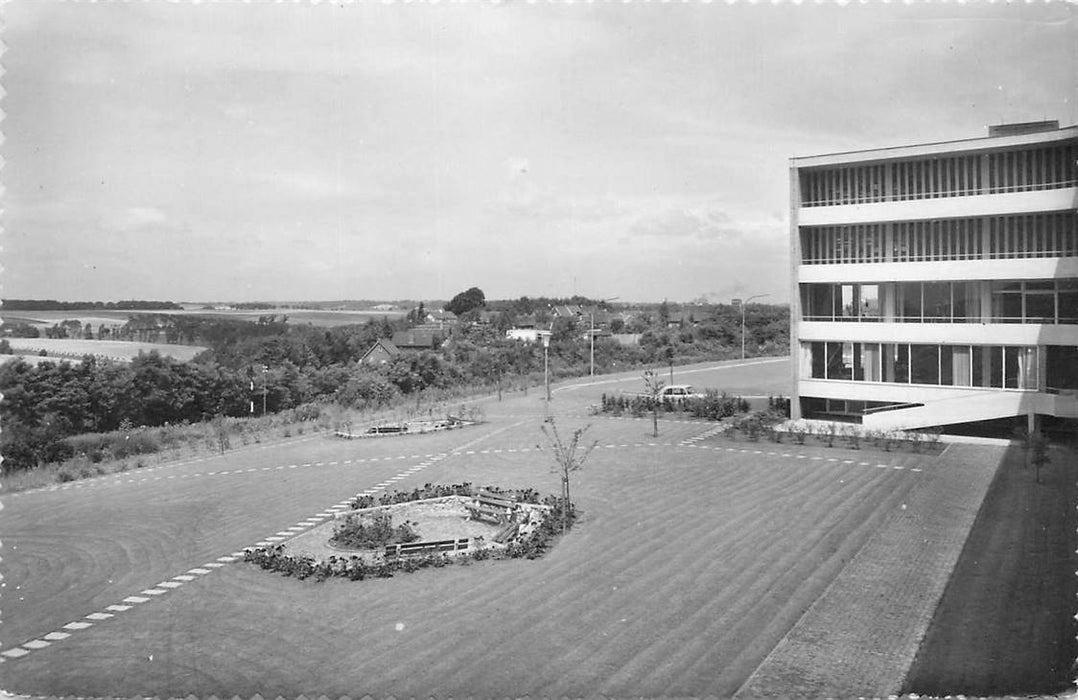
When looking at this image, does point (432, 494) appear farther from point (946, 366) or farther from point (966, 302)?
point (966, 302)

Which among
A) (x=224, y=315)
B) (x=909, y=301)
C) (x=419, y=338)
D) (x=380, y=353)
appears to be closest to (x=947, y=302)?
(x=909, y=301)

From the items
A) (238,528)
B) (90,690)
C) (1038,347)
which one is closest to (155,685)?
(90,690)

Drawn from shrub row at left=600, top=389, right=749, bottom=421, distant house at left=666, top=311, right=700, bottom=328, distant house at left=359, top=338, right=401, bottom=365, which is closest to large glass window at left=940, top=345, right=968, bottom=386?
shrub row at left=600, top=389, right=749, bottom=421

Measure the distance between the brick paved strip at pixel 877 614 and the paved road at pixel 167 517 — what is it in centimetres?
725

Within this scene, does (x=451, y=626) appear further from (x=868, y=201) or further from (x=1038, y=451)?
(x=868, y=201)

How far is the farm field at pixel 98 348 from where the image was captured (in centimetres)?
2215

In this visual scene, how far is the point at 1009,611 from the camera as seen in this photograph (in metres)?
9.73

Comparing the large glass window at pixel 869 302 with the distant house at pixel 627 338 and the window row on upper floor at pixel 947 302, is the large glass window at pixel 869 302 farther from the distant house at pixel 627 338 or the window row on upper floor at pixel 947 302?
the distant house at pixel 627 338

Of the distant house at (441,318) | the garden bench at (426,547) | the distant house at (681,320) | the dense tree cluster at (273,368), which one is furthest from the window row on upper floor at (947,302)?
the distant house at (681,320)

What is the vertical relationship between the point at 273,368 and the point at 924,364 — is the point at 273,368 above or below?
below

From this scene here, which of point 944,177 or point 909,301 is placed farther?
point 909,301

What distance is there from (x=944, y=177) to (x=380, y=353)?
1235 inches

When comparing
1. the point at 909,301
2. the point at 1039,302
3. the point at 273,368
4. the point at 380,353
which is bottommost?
the point at 273,368

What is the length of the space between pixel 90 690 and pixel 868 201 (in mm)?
22019
